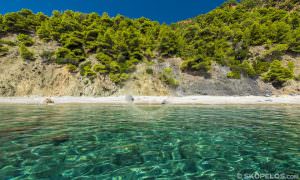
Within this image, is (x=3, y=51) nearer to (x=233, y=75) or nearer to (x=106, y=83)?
(x=106, y=83)

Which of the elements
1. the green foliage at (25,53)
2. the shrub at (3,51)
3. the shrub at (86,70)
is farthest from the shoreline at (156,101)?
the shrub at (3,51)

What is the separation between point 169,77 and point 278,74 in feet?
63.0

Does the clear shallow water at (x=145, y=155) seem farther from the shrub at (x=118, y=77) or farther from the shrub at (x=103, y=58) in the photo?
the shrub at (x=103, y=58)

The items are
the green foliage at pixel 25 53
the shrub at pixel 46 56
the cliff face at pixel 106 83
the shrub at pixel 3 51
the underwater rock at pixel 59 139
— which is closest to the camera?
the underwater rock at pixel 59 139

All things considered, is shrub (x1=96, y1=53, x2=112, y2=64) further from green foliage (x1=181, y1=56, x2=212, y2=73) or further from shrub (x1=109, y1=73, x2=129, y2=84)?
green foliage (x1=181, y1=56, x2=212, y2=73)

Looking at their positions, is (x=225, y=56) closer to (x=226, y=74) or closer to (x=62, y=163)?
(x=226, y=74)

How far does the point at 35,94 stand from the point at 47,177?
3012 cm

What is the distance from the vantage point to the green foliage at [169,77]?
31030 millimetres

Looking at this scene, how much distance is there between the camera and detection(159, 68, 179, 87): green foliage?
102 ft

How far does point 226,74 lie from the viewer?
109 ft

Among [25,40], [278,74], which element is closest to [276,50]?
[278,74]

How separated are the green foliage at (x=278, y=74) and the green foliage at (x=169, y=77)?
54.1 ft

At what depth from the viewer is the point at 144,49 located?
36.8 metres

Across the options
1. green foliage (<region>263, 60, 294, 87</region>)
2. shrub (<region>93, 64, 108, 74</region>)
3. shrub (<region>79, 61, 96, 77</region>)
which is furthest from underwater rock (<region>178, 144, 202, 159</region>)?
green foliage (<region>263, 60, 294, 87</region>)
